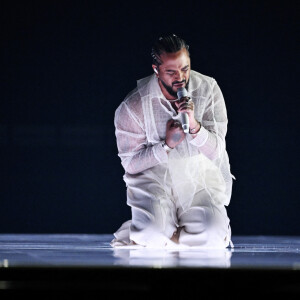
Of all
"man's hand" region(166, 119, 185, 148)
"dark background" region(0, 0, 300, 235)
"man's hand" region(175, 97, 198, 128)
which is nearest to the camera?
"man's hand" region(175, 97, 198, 128)

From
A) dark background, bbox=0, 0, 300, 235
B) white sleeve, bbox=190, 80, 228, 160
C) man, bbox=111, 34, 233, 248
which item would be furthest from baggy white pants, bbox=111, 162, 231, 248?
dark background, bbox=0, 0, 300, 235

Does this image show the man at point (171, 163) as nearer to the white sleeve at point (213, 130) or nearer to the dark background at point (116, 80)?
the white sleeve at point (213, 130)

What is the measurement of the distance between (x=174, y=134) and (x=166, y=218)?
323mm

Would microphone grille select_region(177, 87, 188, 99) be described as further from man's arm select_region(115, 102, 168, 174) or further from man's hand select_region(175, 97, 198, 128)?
man's arm select_region(115, 102, 168, 174)

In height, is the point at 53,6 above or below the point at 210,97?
above

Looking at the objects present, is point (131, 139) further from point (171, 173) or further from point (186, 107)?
point (186, 107)

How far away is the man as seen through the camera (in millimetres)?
2742

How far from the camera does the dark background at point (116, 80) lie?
11.9 ft
